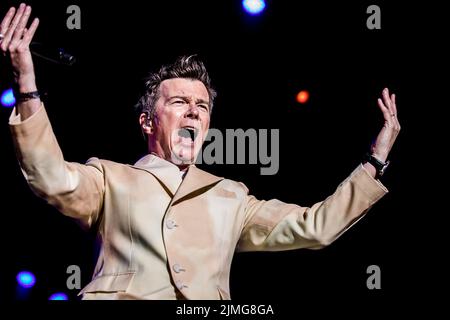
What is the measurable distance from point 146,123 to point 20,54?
858mm

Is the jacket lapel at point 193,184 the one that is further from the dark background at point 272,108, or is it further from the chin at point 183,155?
the dark background at point 272,108

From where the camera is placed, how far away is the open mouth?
9.68 ft

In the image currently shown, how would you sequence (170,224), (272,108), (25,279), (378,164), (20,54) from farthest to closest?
(272,108)
(25,279)
(378,164)
(170,224)
(20,54)

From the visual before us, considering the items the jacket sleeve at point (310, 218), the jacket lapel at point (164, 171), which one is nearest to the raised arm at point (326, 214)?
the jacket sleeve at point (310, 218)

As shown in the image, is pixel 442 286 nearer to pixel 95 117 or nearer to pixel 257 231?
pixel 257 231

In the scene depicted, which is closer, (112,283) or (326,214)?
(112,283)

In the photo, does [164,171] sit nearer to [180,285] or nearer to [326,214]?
[180,285]

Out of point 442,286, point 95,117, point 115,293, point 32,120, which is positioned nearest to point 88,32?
point 95,117

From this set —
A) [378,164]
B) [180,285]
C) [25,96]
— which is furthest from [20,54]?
[378,164]

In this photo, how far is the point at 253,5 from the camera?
3623mm

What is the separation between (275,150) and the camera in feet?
12.0

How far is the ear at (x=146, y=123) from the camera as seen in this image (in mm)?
3062

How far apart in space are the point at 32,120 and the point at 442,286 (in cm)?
218

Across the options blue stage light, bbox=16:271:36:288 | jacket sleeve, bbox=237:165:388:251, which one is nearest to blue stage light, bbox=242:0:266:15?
jacket sleeve, bbox=237:165:388:251
